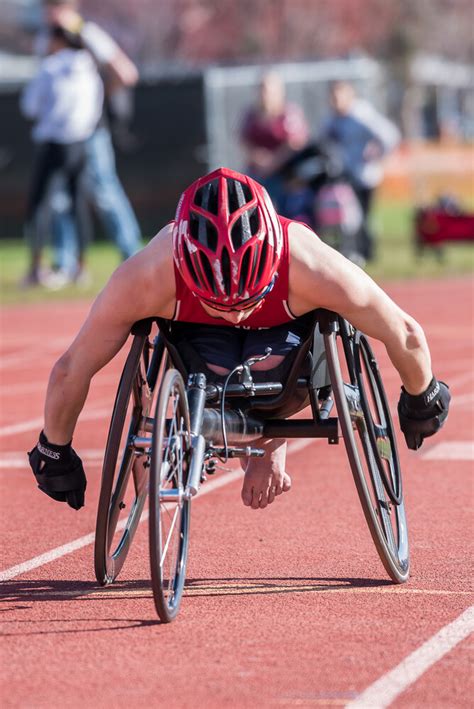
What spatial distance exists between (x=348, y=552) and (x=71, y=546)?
1107 mm

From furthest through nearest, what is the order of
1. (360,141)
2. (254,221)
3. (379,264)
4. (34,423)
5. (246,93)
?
(246,93) < (379,264) < (360,141) < (34,423) < (254,221)

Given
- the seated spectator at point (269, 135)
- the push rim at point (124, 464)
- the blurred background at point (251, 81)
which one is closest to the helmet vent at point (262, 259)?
the push rim at point (124, 464)

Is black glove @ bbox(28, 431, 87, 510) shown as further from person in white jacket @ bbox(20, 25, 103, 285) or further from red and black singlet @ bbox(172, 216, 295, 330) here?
person in white jacket @ bbox(20, 25, 103, 285)

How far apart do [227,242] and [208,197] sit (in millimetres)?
204

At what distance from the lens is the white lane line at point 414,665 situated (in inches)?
157

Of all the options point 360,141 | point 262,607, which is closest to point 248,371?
point 262,607

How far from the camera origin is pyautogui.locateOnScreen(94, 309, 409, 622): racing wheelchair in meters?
4.70

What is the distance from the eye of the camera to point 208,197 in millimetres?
4781

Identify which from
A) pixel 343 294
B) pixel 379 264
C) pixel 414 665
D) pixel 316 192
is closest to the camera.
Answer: pixel 414 665

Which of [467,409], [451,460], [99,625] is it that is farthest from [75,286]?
[99,625]

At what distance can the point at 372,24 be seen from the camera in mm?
54781

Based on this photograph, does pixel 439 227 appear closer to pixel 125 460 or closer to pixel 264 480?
pixel 264 480

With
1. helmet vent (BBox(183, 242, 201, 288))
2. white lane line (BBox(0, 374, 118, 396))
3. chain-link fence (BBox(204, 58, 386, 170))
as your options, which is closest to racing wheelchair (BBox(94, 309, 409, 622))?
helmet vent (BBox(183, 242, 201, 288))

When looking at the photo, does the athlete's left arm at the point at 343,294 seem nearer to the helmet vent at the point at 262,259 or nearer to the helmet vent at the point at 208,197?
the helmet vent at the point at 262,259
